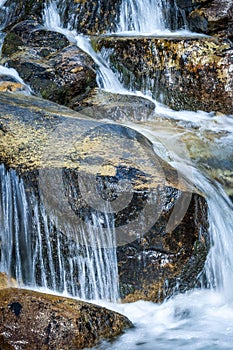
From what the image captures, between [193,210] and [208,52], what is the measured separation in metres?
4.98

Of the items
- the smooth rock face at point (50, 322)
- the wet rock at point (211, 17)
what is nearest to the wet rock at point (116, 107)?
the wet rock at point (211, 17)

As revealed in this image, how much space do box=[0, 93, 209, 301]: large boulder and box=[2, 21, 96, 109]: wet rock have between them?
139 inches

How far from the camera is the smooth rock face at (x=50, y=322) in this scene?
4051 millimetres

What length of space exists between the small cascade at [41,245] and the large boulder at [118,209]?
0.01 metres

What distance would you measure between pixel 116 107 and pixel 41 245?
12.5 ft

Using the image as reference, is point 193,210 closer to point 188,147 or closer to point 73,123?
point 73,123

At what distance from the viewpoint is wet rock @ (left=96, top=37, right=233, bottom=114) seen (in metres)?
9.35

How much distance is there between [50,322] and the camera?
4121mm

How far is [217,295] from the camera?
5.45 meters

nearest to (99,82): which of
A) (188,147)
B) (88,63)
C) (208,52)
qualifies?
(88,63)

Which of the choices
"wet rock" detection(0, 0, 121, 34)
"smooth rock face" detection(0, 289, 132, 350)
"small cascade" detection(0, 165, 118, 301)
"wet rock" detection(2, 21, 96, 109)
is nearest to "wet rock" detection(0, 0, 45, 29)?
"wet rock" detection(0, 0, 121, 34)

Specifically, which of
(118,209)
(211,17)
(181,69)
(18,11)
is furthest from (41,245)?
(18,11)

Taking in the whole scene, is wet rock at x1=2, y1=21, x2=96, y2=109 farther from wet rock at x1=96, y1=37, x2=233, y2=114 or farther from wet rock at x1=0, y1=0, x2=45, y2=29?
wet rock at x1=0, y1=0, x2=45, y2=29

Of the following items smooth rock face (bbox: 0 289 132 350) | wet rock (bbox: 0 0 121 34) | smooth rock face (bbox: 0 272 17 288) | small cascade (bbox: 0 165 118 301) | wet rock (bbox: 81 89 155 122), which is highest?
wet rock (bbox: 0 0 121 34)
